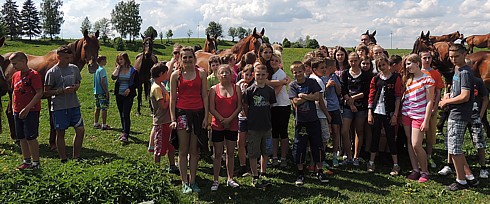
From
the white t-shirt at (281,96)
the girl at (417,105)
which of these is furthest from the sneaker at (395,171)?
the white t-shirt at (281,96)

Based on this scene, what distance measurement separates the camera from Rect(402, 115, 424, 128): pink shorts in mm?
5606

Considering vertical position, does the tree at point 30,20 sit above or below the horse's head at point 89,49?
above

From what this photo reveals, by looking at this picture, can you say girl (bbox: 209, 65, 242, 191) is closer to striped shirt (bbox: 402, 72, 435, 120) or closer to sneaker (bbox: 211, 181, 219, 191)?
sneaker (bbox: 211, 181, 219, 191)

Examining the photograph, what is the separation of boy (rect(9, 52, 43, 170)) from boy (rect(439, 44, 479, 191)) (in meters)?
6.23

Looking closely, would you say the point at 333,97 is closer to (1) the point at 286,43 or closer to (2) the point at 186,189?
(2) the point at 186,189

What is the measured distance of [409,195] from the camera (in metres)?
5.30

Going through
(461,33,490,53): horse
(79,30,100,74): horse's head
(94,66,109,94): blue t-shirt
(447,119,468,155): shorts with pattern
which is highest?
(461,33,490,53): horse

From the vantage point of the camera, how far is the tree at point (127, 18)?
312 feet

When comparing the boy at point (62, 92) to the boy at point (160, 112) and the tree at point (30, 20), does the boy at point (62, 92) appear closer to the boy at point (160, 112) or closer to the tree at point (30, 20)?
the boy at point (160, 112)

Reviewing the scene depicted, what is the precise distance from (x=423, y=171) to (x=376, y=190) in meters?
0.97

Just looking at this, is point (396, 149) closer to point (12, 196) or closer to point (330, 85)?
point (330, 85)

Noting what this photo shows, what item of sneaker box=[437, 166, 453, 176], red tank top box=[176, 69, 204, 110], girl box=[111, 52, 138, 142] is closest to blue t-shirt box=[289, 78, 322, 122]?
red tank top box=[176, 69, 204, 110]

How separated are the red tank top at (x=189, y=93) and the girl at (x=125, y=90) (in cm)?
360

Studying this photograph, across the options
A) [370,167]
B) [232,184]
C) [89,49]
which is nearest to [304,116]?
[232,184]
